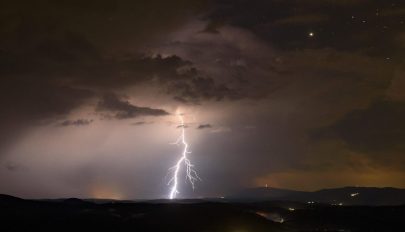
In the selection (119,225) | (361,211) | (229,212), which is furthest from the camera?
(361,211)

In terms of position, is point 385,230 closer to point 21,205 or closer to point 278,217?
point 278,217

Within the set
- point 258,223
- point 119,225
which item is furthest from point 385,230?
point 119,225

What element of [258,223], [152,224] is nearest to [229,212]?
[258,223]

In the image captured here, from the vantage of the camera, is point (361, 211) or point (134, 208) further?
point (361, 211)

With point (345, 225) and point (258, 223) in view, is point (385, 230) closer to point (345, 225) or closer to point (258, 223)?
point (345, 225)

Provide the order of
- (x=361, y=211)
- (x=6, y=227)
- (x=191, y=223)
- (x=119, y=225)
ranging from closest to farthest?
(x=6, y=227) → (x=119, y=225) → (x=191, y=223) → (x=361, y=211)

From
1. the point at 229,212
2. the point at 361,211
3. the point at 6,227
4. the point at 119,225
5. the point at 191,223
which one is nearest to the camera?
the point at 6,227

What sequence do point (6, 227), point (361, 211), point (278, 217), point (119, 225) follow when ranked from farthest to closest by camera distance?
point (361, 211) → point (278, 217) → point (119, 225) → point (6, 227)
